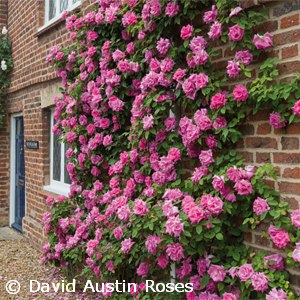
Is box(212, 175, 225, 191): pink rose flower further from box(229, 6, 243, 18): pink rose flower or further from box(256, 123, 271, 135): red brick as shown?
box(229, 6, 243, 18): pink rose flower

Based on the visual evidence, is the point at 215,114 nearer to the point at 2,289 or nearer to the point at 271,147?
the point at 271,147

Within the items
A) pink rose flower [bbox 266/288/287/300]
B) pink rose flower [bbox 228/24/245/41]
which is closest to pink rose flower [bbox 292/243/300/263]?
pink rose flower [bbox 266/288/287/300]

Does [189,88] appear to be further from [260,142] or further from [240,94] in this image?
[260,142]

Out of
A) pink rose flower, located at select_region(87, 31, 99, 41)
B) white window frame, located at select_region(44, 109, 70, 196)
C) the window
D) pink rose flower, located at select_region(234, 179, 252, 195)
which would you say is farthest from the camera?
the window

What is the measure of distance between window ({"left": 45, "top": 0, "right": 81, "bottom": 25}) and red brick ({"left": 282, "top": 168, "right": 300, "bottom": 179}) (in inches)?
182

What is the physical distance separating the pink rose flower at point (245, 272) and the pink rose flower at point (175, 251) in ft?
1.44

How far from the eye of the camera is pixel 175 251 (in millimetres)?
3191

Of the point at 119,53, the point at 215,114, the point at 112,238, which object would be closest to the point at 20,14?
the point at 119,53

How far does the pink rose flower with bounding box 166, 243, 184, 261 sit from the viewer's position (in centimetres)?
318

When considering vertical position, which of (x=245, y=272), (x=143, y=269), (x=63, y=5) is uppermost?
(x=63, y=5)

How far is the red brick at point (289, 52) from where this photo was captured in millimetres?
2824

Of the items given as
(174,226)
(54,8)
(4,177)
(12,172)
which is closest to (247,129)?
(174,226)

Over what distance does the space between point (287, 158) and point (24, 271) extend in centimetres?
457

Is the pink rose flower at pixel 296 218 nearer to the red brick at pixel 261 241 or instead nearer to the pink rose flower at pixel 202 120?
the red brick at pixel 261 241
